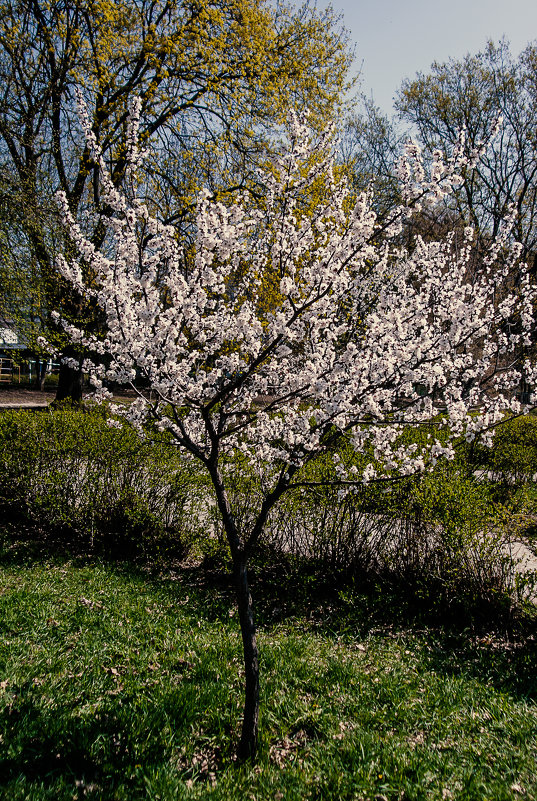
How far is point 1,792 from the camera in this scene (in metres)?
2.30

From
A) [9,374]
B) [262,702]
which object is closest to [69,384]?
[262,702]

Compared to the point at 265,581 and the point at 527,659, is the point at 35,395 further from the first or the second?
the point at 527,659

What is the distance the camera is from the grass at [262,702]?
98.2 inches

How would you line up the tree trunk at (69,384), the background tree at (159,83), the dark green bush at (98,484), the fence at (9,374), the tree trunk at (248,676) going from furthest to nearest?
the fence at (9,374), the tree trunk at (69,384), the background tree at (159,83), the dark green bush at (98,484), the tree trunk at (248,676)

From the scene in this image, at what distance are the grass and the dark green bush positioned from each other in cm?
109

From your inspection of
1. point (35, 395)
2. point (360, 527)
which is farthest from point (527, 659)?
point (35, 395)

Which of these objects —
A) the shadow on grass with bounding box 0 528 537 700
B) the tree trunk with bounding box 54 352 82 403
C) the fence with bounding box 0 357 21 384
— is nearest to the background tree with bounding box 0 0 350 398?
the tree trunk with bounding box 54 352 82 403

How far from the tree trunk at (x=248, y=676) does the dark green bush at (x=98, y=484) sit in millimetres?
2880

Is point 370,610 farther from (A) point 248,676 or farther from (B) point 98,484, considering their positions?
(B) point 98,484

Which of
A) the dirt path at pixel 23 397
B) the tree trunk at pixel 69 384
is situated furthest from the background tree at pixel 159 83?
the dirt path at pixel 23 397

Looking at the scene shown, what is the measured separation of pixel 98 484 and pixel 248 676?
4109 millimetres

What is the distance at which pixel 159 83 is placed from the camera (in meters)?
11.7

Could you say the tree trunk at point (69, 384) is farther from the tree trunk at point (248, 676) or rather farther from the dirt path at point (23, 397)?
the tree trunk at point (248, 676)

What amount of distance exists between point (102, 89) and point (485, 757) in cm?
1387
